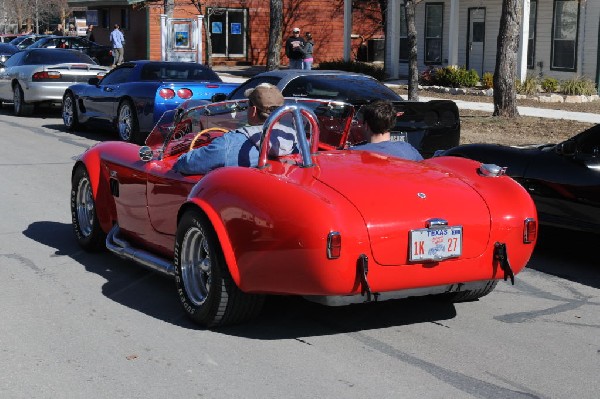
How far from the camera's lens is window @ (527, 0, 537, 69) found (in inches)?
→ 1148

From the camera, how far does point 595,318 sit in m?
6.52

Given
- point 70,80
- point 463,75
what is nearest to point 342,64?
point 463,75

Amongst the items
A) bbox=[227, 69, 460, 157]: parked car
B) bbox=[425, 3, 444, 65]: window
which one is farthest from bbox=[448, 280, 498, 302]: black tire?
bbox=[425, 3, 444, 65]: window

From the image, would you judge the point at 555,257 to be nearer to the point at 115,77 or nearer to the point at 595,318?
the point at 595,318

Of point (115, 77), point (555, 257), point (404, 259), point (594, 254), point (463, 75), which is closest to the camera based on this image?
point (404, 259)

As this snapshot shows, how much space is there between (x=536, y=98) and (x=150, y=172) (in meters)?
19.2

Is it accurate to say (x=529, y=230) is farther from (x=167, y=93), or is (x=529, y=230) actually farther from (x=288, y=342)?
(x=167, y=93)

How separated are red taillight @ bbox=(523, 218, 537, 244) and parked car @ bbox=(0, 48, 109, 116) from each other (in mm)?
16085

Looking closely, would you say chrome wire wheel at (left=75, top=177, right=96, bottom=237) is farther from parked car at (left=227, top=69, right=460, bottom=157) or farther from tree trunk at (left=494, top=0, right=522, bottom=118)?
tree trunk at (left=494, top=0, right=522, bottom=118)

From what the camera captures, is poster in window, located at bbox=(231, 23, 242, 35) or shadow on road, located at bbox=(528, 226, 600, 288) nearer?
shadow on road, located at bbox=(528, 226, 600, 288)

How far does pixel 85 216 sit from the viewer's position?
8.02 meters

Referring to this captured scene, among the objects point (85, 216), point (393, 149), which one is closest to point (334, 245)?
point (393, 149)

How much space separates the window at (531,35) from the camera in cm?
2916

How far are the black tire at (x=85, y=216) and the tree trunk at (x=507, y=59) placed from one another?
12760 mm
